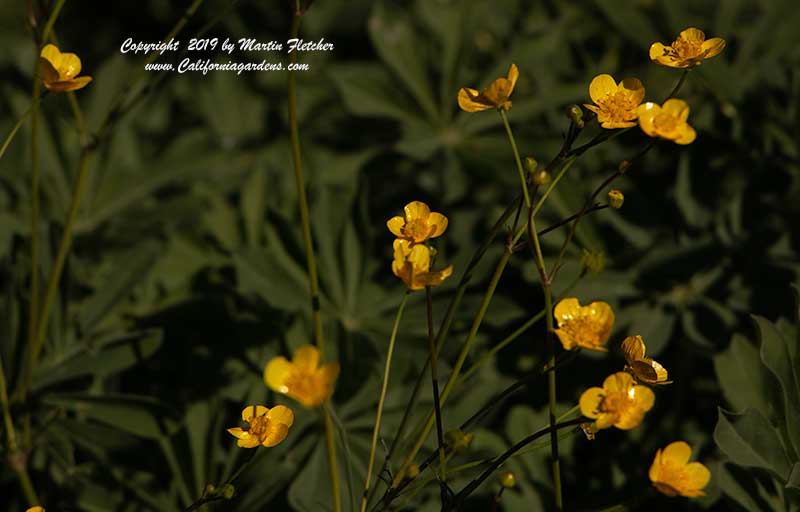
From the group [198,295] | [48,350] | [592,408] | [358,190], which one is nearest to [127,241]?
[198,295]

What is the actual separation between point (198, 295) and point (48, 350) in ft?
0.95

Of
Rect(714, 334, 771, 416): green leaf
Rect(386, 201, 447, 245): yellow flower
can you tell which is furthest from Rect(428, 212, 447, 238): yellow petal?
Rect(714, 334, 771, 416): green leaf

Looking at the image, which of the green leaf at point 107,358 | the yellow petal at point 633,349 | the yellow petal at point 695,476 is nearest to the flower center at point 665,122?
the yellow petal at point 633,349

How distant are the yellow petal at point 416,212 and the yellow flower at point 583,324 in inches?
7.0

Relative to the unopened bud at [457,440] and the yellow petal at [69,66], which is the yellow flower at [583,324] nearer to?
the unopened bud at [457,440]

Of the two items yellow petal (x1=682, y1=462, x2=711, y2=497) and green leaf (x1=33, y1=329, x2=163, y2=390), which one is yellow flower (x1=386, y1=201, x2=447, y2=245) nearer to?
yellow petal (x1=682, y1=462, x2=711, y2=497)

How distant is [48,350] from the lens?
1356 millimetres

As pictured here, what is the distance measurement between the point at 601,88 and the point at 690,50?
106 mm

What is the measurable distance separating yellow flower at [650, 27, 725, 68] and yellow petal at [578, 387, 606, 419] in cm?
37

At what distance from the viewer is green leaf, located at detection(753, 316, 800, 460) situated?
1029 millimetres

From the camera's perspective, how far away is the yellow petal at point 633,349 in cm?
82

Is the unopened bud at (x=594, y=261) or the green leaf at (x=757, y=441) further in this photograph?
the green leaf at (x=757, y=441)

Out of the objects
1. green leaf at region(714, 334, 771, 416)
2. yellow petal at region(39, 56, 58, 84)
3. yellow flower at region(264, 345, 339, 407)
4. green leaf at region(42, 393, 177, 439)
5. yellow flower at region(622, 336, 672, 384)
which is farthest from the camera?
green leaf at region(42, 393, 177, 439)

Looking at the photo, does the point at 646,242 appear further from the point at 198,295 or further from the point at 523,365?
the point at 198,295
